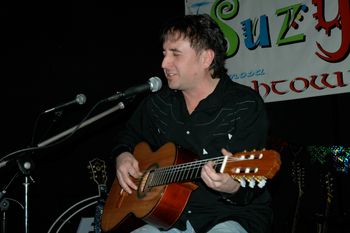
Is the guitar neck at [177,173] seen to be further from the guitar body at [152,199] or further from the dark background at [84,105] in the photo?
the dark background at [84,105]

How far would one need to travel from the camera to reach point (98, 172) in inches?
172

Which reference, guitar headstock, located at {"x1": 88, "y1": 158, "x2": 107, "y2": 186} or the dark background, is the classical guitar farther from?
the dark background

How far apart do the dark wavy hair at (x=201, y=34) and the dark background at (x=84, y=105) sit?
5.32 ft

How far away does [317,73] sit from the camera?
3775mm

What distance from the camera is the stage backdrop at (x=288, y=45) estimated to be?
367 cm

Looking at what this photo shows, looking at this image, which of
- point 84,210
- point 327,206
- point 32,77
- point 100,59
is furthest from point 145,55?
point 327,206

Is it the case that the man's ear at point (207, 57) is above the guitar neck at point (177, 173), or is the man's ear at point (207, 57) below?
above

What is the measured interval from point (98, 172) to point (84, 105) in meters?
0.81

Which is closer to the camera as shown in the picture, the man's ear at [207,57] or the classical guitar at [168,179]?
the classical guitar at [168,179]

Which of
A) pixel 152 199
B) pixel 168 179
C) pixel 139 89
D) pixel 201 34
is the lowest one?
pixel 152 199

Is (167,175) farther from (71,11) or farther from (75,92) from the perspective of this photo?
(71,11)

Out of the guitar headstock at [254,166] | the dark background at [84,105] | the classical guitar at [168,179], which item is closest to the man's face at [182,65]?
the classical guitar at [168,179]

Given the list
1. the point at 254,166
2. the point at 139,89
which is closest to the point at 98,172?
the point at 139,89

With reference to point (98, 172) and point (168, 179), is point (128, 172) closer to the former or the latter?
point (168, 179)
